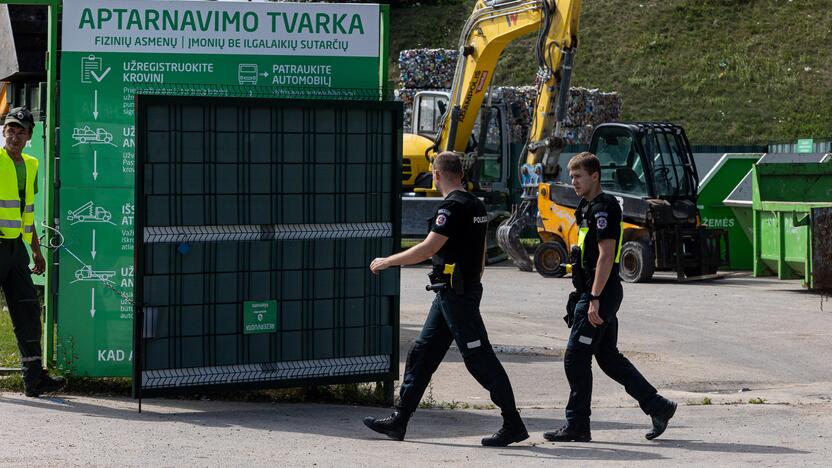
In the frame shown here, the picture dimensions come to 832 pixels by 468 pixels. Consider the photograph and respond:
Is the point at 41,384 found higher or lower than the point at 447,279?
lower

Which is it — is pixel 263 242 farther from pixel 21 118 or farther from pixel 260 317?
pixel 21 118

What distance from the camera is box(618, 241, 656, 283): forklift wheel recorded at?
62.2 ft

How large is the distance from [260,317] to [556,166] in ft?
42.8

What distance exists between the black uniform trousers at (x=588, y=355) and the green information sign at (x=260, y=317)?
6.51 feet

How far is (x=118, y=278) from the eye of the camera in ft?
29.4

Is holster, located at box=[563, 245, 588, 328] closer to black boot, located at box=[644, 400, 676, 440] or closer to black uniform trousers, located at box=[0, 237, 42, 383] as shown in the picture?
black boot, located at box=[644, 400, 676, 440]

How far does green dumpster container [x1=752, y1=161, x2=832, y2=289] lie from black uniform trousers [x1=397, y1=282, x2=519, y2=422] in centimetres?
1026

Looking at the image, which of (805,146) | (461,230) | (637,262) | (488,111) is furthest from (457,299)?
(805,146)

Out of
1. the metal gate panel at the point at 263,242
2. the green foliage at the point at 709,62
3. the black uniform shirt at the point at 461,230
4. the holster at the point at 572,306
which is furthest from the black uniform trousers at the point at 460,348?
the green foliage at the point at 709,62

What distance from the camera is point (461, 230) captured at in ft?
24.7

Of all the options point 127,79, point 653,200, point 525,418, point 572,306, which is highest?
point 127,79

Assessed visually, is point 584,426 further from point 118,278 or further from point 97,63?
point 97,63

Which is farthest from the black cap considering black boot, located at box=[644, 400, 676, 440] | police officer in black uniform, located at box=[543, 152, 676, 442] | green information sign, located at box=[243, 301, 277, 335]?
black boot, located at box=[644, 400, 676, 440]

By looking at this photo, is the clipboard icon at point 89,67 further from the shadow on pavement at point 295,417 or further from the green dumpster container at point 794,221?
the green dumpster container at point 794,221
